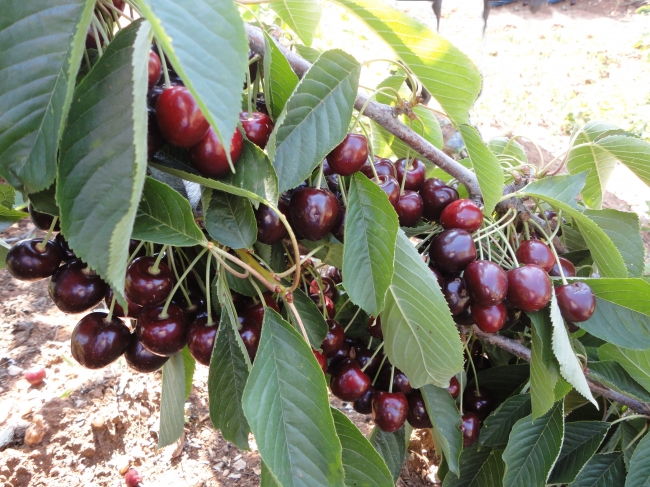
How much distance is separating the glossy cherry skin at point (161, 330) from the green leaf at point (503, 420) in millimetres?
783

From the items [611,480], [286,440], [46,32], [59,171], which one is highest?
[46,32]

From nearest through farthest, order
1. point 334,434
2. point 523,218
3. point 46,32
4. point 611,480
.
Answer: point 46,32 < point 334,434 < point 523,218 < point 611,480

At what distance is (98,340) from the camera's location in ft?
2.45

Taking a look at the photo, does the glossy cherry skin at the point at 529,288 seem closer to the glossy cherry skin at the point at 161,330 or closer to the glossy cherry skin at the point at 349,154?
the glossy cherry skin at the point at 349,154

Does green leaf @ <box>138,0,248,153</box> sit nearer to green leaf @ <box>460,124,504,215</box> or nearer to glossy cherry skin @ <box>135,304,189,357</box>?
glossy cherry skin @ <box>135,304,189,357</box>

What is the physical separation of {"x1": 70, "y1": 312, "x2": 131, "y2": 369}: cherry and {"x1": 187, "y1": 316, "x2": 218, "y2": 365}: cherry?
126 millimetres

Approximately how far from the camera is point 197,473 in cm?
→ 186

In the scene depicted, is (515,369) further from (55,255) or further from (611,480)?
(55,255)

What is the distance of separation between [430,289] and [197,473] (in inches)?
61.7

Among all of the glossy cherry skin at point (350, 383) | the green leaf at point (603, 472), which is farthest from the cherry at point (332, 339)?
the green leaf at point (603, 472)

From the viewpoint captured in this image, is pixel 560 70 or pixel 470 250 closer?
pixel 470 250

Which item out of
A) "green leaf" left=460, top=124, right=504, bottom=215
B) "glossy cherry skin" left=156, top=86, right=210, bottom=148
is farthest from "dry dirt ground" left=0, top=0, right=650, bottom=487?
"glossy cherry skin" left=156, top=86, right=210, bottom=148

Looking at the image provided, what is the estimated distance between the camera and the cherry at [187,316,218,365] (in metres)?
0.74

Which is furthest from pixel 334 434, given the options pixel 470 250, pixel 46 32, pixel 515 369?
pixel 515 369
